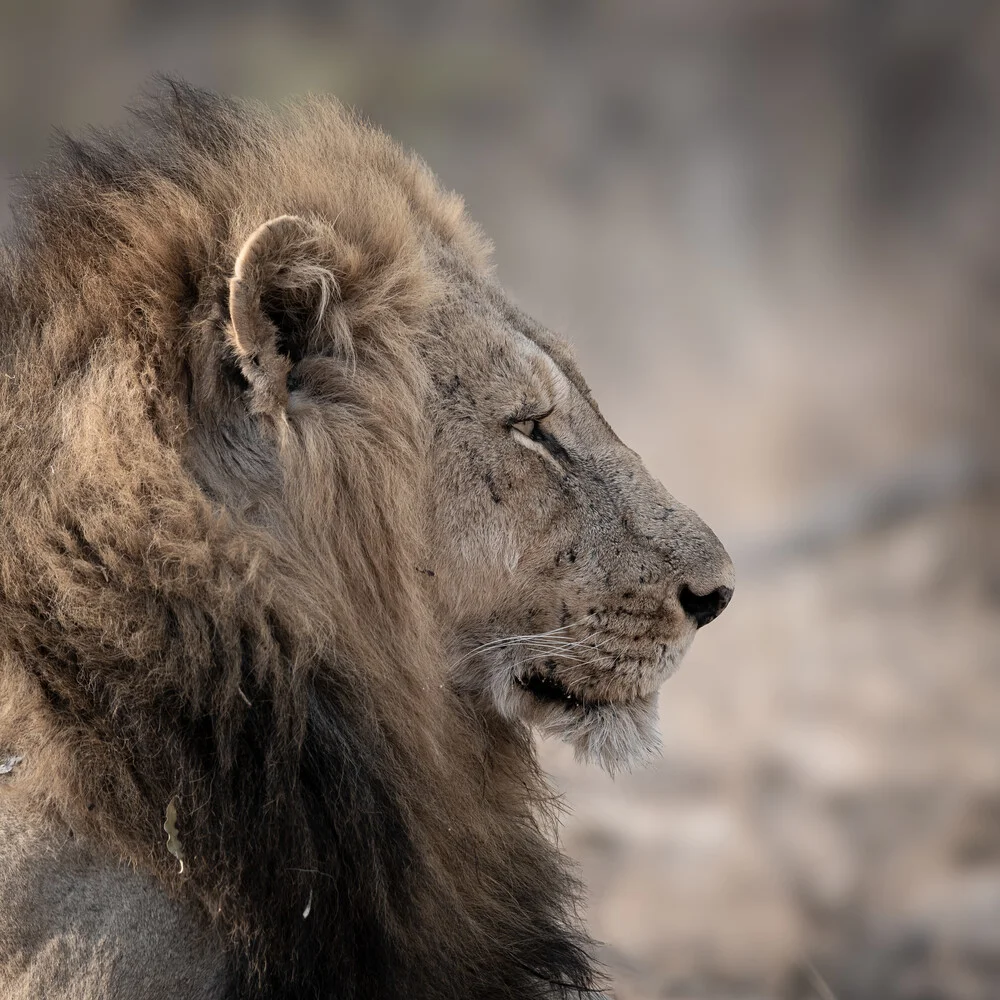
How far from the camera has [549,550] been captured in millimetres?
2537

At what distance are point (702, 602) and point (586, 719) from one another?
1.12 feet

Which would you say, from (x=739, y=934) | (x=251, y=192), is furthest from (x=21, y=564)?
(x=739, y=934)

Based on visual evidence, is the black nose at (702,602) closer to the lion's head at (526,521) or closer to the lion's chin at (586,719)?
the lion's head at (526,521)

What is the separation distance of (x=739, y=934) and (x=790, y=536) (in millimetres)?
3619

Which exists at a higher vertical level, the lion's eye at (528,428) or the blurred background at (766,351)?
the blurred background at (766,351)

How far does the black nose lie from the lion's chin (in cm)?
20

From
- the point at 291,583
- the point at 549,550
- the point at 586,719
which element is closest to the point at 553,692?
the point at 586,719

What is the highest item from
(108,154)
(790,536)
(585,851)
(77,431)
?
(790,536)

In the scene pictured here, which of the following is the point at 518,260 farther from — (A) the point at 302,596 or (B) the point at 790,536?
(A) the point at 302,596

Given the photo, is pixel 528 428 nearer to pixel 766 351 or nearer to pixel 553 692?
pixel 553 692

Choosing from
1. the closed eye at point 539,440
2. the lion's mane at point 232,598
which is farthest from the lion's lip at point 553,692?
the closed eye at point 539,440

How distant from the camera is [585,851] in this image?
4977 millimetres

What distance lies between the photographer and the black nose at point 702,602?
2.65m

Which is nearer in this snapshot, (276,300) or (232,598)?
(232,598)
